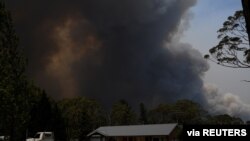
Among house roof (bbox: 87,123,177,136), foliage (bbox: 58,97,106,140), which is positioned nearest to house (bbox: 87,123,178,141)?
house roof (bbox: 87,123,177,136)

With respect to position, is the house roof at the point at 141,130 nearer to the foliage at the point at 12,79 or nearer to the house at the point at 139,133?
the house at the point at 139,133

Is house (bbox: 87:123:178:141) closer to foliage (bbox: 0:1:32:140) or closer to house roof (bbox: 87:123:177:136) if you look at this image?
house roof (bbox: 87:123:177:136)

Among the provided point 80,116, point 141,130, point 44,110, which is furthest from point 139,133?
point 80,116

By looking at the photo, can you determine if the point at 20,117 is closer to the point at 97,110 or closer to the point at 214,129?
the point at 214,129

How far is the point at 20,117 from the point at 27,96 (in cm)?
328

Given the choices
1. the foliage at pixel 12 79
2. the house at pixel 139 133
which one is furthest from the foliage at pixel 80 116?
the foliage at pixel 12 79

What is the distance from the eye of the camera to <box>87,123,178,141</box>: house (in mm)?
83562

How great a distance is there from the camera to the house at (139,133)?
274 feet

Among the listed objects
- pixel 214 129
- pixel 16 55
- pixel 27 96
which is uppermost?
pixel 16 55

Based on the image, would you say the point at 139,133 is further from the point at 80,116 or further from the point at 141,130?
the point at 80,116

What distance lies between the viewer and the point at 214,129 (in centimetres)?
1351

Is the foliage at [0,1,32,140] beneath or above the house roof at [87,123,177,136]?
above

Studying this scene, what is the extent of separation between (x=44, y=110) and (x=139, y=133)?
885 inches

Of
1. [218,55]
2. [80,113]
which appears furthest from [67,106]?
[218,55]
